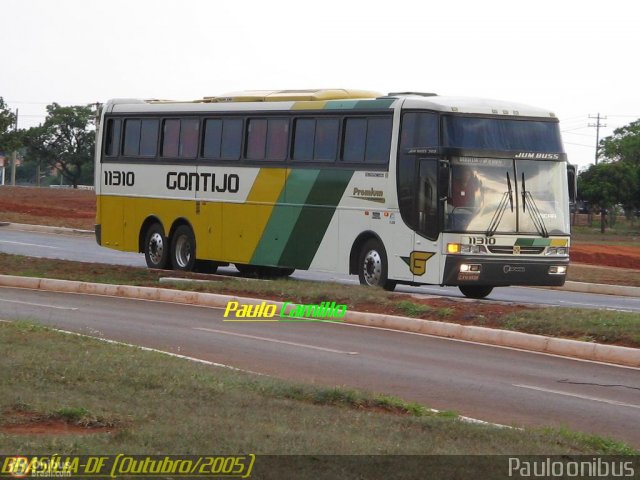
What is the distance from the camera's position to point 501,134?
2386cm

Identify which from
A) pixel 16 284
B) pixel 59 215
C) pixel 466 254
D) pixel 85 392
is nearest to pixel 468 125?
pixel 466 254

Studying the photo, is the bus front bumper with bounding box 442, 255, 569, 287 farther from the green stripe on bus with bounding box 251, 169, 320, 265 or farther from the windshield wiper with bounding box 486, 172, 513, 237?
the green stripe on bus with bounding box 251, 169, 320, 265

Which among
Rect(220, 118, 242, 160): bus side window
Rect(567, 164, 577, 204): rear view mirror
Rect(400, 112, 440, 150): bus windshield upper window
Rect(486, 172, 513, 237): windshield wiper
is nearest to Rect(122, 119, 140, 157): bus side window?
Rect(220, 118, 242, 160): bus side window

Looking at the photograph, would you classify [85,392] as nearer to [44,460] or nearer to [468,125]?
[44,460]

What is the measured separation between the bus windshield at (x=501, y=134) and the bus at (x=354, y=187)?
26mm

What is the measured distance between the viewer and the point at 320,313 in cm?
2120

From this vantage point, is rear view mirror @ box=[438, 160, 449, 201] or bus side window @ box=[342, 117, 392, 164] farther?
bus side window @ box=[342, 117, 392, 164]

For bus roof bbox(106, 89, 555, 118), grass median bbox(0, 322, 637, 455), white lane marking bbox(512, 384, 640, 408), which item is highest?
bus roof bbox(106, 89, 555, 118)

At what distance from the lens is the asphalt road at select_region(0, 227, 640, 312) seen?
26875 millimetres

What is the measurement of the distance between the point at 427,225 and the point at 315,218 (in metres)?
3.39

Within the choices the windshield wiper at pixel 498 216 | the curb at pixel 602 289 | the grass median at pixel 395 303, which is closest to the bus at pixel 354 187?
the windshield wiper at pixel 498 216

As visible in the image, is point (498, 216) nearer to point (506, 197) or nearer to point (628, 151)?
point (506, 197)

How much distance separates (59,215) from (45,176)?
12267 centimetres

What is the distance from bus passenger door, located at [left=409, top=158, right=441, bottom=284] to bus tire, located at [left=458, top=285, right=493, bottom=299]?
96.3 inches
